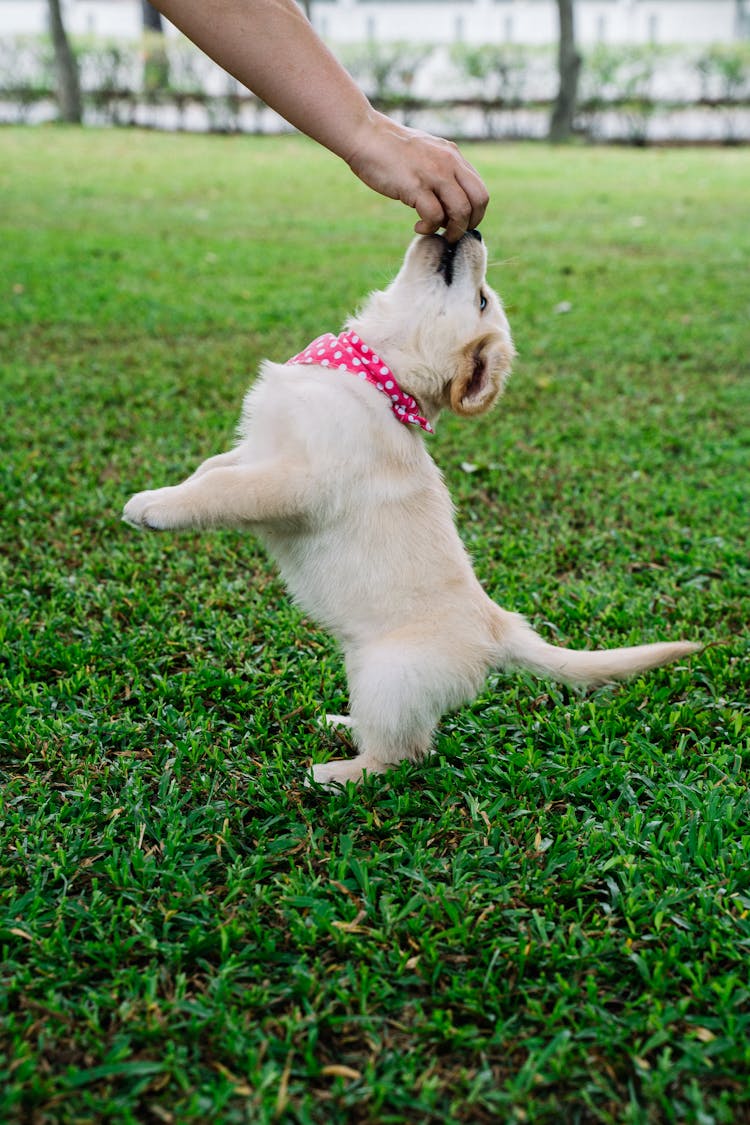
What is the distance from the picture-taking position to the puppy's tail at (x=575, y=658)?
2648 millimetres

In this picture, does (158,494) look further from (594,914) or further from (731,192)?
(731,192)

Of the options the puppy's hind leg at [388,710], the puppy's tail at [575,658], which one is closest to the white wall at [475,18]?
the puppy's tail at [575,658]

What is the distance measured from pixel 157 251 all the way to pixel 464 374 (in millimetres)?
7907

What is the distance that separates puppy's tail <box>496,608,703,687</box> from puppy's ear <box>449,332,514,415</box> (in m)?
0.56

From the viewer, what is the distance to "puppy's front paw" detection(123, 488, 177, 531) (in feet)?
8.32

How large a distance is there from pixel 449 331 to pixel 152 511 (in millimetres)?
863

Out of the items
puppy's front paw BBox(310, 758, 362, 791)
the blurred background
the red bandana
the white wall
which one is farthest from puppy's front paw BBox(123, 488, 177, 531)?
the white wall

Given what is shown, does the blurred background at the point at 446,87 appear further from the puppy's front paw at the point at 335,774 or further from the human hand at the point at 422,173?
the puppy's front paw at the point at 335,774

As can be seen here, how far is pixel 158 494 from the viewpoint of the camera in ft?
8.54

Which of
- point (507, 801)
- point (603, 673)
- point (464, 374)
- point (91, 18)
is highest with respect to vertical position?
point (91, 18)

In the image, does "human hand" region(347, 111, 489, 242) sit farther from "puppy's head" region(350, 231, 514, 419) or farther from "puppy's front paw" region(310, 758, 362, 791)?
"puppy's front paw" region(310, 758, 362, 791)

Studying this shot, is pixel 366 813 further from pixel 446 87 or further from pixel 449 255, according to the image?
pixel 446 87

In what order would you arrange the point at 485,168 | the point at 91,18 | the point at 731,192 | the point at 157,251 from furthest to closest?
the point at 91,18 → the point at 485,168 → the point at 731,192 → the point at 157,251

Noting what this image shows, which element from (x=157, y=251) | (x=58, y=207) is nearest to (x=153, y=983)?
(x=157, y=251)
